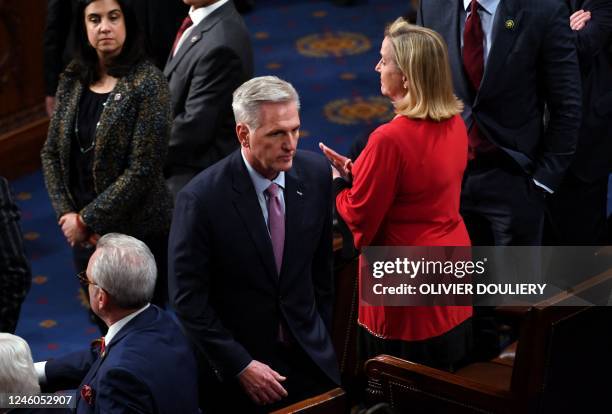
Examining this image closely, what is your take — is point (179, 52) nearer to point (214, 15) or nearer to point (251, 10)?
point (214, 15)

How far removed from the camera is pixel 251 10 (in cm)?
825

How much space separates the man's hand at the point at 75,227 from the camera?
3777 mm

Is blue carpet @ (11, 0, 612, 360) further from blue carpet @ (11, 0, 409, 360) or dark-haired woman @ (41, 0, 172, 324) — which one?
dark-haired woman @ (41, 0, 172, 324)

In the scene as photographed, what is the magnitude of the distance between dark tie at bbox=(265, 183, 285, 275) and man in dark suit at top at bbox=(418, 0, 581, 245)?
0.96 metres

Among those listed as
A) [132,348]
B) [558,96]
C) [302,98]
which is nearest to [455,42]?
[558,96]

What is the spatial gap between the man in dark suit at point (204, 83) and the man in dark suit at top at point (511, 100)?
69 centimetres

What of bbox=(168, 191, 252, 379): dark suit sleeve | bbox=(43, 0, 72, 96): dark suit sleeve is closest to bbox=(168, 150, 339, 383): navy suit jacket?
bbox=(168, 191, 252, 379): dark suit sleeve

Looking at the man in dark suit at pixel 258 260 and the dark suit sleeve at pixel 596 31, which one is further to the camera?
the dark suit sleeve at pixel 596 31

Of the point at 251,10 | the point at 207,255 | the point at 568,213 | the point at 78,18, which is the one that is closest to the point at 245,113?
the point at 207,255

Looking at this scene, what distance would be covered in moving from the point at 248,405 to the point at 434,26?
58.9 inches

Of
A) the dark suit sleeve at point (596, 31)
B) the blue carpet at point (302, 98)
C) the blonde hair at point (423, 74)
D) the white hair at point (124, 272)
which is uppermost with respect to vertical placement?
the blonde hair at point (423, 74)

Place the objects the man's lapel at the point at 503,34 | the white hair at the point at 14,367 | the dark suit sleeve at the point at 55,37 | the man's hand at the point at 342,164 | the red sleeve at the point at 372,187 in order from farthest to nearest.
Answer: the dark suit sleeve at the point at 55,37 → the man's lapel at the point at 503,34 → the man's hand at the point at 342,164 → the red sleeve at the point at 372,187 → the white hair at the point at 14,367

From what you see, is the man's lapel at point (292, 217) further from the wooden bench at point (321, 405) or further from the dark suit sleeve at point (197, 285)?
the wooden bench at point (321, 405)

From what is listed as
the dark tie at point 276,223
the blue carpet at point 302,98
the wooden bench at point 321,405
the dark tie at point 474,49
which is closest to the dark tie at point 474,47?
the dark tie at point 474,49
